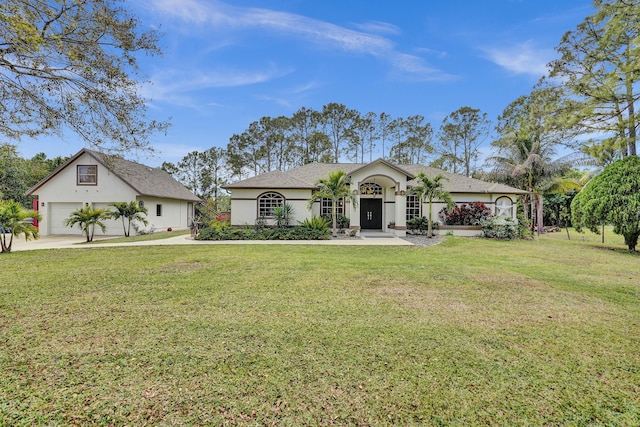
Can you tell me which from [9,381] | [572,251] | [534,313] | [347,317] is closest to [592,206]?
[572,251]

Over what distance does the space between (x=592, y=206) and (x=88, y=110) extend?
17500 mm

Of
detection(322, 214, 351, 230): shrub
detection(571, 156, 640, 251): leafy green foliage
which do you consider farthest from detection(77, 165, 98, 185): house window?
detection(571, 156, 640, 251): leafy green foliage

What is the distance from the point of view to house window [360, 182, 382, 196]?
19114 mm

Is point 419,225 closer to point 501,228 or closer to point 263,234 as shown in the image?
point 501,228

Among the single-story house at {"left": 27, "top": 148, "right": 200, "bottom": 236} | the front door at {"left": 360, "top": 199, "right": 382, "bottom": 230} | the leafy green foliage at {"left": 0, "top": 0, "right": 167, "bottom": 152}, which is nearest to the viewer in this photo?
the leafy green foliage at {"left": 0, "top": 0, "right": 167, "bottom": 152}

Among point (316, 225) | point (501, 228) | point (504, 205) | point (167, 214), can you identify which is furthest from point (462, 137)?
point (167, 214)

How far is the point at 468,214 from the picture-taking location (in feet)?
58.7

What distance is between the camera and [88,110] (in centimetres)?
558

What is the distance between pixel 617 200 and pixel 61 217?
98.0 ft

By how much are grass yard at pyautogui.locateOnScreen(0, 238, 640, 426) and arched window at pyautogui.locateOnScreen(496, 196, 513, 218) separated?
517 inches

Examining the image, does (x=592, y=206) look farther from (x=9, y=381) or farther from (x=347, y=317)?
(x=9, y=381)

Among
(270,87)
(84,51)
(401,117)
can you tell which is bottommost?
(84,51)

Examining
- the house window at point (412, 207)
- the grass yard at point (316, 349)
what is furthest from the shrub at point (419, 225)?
the grass yard at point (316, 349)

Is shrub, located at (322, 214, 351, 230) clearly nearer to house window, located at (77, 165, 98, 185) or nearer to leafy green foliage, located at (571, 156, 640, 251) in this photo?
leafy green foliage, located at (571, 156, 640, 251)
